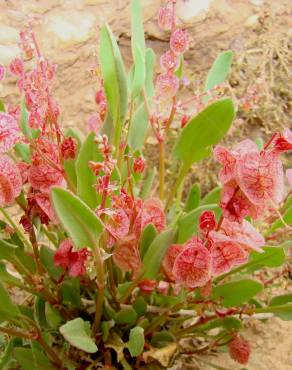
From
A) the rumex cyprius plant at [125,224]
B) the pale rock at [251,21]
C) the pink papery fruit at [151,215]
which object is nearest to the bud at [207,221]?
the rumex cyprius plant at [125,224]

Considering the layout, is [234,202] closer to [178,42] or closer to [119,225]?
[119,225]

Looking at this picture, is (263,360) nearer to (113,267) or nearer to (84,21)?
(113,267)

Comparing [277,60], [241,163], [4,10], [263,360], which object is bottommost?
[263,360]

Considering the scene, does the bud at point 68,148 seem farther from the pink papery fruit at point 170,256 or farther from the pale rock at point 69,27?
the pale rock at point 69,27

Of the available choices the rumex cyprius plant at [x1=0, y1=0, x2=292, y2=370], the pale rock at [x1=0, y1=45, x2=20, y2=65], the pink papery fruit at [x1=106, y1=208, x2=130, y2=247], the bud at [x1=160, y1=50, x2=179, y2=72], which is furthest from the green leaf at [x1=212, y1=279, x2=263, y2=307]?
the pale rock at [x1=0, y1=45, x2=20, y2=65]

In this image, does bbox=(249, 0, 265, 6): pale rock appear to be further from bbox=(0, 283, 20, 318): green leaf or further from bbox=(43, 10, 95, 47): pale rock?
bbox=(0, 283, 20, 318): green leaf

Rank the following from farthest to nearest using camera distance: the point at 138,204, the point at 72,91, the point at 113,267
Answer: the point at 72,91
the point at 113,267
the point at 138,204

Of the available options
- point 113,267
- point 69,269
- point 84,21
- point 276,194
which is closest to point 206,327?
point 113,267
